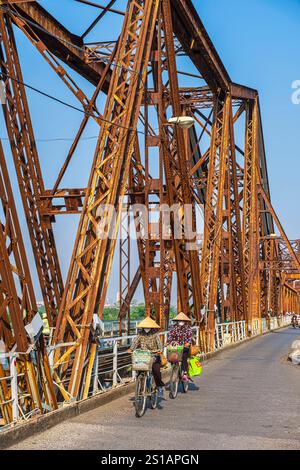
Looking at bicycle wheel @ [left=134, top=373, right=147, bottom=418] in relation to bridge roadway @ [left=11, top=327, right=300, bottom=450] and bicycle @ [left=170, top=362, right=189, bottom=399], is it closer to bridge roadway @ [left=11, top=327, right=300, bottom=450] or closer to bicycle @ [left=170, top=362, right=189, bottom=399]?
bridge roadway @ [left=11, top=327, right=300, bottom=450]

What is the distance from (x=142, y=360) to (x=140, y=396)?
0.60m

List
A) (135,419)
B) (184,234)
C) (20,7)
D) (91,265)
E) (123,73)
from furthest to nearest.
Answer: (184,234) < (20,7) < (123,73) < (91,265) < (135,419)

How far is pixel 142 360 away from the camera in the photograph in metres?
10.2

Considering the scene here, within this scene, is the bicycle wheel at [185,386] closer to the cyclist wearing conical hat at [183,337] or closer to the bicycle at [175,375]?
the bicycle at [175,375]

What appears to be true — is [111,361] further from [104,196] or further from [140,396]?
[140,396]

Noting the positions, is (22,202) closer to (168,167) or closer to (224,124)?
(168,167)

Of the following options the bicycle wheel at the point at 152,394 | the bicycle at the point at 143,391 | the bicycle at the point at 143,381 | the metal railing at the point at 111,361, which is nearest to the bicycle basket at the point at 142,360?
the bicycle at the point at 143,381

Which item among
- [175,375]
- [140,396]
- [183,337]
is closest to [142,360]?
[140,396]

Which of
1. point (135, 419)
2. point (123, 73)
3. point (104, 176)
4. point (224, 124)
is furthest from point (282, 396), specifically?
point (224, 124)

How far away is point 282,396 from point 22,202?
762cm

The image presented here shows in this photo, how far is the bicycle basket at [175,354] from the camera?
12.3 metres

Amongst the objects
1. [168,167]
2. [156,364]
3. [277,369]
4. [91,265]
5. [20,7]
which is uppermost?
[20,7]

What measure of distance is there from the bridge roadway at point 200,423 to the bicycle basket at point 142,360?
71 centimetres
